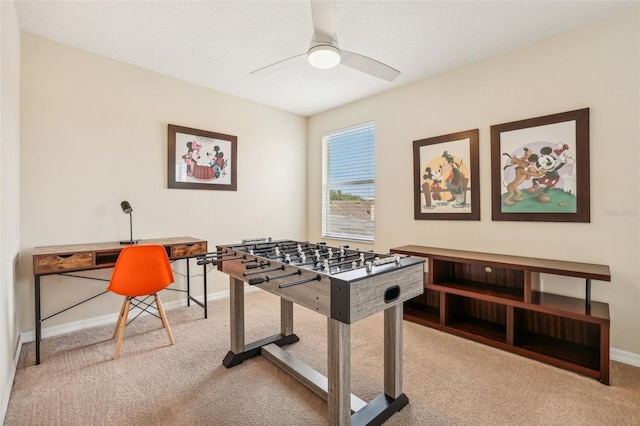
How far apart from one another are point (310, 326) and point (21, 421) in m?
2.00

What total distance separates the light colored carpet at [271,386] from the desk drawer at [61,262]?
2.26 feet

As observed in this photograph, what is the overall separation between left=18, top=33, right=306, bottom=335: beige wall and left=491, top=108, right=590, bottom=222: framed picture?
301 cm

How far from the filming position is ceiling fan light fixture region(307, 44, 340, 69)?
1.79 meters

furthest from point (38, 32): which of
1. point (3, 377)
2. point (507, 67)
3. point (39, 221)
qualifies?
point (507, 67)

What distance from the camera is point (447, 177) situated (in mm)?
3184

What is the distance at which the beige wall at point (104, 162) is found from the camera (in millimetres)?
2588

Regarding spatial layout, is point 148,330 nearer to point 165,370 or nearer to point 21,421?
point 165,370

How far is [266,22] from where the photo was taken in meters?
2.34

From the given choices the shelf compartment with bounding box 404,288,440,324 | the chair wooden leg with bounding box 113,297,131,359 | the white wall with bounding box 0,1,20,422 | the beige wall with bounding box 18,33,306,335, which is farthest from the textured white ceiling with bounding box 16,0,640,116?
the shelf compartment with bounding box 404,288,440,324

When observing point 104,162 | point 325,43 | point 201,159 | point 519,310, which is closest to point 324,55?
point 325,43

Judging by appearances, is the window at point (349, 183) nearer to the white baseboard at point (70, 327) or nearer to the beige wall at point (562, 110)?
the beige wall at point (562, 110)

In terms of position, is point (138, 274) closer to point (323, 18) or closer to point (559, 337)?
point (323, 18)

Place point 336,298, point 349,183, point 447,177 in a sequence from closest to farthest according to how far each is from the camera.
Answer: point 336,298 → point 447,177 → point 349,183

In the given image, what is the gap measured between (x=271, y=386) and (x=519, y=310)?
7.27 ft
